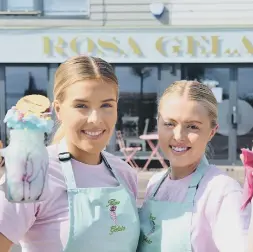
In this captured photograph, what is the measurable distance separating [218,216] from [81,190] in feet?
1.56

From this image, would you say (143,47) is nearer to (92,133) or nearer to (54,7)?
(54,7)

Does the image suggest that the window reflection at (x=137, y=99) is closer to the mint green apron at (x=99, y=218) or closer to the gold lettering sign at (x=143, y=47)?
the gold lettering sign at (x=143, y=47)

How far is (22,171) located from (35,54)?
10.9 meters

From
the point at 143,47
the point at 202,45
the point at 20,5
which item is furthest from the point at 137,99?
the point at 20,5

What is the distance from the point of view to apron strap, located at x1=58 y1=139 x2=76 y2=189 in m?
1.90

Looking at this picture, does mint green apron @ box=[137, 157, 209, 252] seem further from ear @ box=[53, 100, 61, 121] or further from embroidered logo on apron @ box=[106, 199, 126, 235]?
ear @ box=[53, 100, 61, 121]

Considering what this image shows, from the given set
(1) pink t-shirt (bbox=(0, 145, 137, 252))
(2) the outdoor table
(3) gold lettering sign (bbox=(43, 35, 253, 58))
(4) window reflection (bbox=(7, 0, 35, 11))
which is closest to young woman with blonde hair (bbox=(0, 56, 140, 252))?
(1) pink t-shirt (bbox=(0, 145, 137, 252))

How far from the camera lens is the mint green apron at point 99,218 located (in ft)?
6.03

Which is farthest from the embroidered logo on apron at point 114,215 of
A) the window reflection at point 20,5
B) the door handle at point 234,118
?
the window reflection at point 20,5

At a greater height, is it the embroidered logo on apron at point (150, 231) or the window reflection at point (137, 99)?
the embroidered logo on apron at point (150, 231)

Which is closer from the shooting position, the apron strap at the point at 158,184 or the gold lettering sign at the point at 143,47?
the apron strap at the point at 158,184

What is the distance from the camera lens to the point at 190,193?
2.00 m

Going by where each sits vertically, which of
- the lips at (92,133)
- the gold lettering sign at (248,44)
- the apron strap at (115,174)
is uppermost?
the gold lettering sign at (248,44)

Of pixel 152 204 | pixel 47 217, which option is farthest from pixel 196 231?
pixel 47 217
